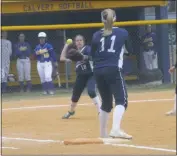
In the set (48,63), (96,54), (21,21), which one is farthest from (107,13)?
(21,21)

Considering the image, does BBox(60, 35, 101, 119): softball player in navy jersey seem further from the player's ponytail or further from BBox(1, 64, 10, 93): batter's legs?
BBox(1, 64, 10, 93): batter's legs

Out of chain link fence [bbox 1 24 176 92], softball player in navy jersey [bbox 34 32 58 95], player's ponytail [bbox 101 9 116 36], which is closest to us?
player's ponytail [bbox 101 9 116 36]

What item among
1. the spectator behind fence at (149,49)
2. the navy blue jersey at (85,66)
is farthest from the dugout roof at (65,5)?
the navy blue jersey at (85,66)

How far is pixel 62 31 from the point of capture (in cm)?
2242

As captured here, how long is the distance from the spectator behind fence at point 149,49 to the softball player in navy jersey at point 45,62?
3.40m

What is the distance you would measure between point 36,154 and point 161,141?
2.01 metres

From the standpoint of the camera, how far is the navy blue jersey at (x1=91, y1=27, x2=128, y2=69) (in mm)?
9758

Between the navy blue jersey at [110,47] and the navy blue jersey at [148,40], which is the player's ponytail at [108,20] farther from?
the navy blue jersey at [148,40]

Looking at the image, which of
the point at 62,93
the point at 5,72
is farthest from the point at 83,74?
the point at 5,72

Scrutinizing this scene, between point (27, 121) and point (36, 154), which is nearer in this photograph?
point (36, 154)

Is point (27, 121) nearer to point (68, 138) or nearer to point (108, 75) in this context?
point (68, 138)

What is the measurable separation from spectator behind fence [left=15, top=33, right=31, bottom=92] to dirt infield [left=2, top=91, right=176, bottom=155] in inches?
118

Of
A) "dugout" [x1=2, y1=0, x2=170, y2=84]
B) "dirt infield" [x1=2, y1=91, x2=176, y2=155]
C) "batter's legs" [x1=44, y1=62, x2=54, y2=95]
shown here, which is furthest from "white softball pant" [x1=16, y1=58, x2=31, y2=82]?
"dirt infield" [x1=2, y1=91, x2=176, y2=155]

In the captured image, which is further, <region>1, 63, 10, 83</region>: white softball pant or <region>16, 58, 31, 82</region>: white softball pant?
<region>16, 58, 31, 82</region>: white softball pant
